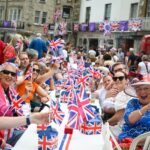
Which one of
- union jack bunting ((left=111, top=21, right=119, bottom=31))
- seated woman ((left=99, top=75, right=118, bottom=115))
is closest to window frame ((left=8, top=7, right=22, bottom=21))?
union jack bunting ((left=111, top=21, right=119, bottom=31))

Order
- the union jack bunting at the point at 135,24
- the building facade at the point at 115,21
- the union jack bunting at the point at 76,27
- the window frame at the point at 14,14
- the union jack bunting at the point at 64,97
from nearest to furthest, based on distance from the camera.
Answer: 1. the union jack bunting at the point at 64,97
2. the union jack bunting at the point at 135,24
3. the building facade at the point at 115,21
4. the union jack bunting at the point at 76,27
5. the window frame at the point at 14,14

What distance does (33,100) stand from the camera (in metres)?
6.24

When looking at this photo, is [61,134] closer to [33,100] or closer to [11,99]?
[11,99]

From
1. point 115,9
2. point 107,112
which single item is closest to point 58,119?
point 107,112

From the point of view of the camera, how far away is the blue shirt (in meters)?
4.05

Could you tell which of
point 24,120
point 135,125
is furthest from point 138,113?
point 24,120

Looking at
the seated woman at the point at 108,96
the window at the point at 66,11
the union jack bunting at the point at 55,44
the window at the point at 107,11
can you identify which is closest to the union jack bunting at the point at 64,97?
the seated woman at the point at 108,96

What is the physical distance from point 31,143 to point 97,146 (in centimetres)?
55

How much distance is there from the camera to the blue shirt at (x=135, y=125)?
4.05m

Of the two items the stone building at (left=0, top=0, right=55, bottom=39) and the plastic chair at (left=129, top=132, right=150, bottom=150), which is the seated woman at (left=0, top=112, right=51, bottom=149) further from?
the stone building at (left=0, top=0, right=55, bottom=39)

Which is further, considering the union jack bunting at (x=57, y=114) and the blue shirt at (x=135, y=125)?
the blue shirt at (x=135, y=125)

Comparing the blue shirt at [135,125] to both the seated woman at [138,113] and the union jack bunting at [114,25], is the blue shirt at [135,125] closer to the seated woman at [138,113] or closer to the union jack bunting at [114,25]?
the seated woman at [138,113]

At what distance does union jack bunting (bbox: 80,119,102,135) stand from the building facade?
86.1ft

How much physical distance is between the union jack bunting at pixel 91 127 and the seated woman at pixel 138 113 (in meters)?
0.30
